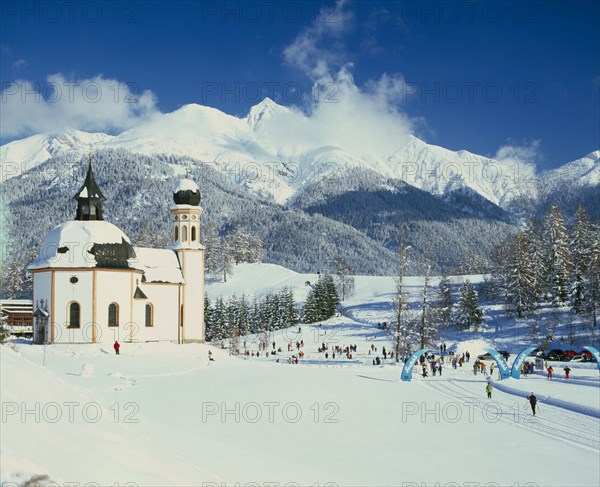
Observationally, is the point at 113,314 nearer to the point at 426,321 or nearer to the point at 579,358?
the point at 426,321

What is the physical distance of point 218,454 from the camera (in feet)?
54.6

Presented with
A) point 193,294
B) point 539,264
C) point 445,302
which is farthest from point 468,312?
point 193,294

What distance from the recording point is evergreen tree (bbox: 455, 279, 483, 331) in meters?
78.3

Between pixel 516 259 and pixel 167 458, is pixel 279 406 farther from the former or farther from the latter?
pixel 516 259

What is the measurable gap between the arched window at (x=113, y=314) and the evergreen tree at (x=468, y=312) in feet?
132

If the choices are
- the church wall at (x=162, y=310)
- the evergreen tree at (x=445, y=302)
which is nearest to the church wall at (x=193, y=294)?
the church wall at (x=162, y=310)

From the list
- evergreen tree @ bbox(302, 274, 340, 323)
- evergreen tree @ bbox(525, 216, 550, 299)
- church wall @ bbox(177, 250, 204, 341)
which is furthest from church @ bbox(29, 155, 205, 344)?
evergreen tree @ bbox(525, 216, 550, 299)

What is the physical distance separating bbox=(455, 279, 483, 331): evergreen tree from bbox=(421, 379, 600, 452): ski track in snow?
152ft

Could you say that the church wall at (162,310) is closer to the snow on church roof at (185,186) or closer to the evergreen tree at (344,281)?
the snow on church roof at (185,186)

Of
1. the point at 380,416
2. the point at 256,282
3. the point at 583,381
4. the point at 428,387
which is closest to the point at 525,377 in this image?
the point at 583,381

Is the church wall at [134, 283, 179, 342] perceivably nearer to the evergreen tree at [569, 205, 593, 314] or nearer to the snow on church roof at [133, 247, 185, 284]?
the snow on church roof at [133, 247, 185, 284]

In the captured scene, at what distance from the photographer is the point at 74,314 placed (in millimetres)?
51281

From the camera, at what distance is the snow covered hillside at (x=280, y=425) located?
958cm

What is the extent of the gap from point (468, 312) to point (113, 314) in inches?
1616
